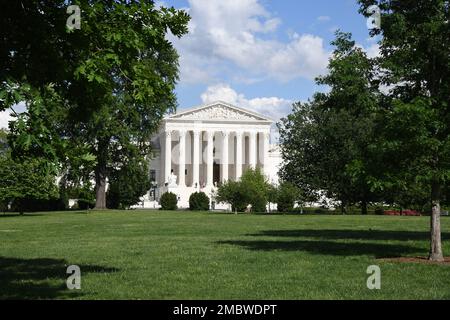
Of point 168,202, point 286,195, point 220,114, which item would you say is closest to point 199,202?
point 168,202

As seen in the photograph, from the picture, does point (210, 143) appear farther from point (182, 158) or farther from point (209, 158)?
point (182, 158)

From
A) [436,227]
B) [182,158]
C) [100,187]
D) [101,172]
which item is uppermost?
[182,158]

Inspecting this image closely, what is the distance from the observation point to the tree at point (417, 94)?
14.9 meters

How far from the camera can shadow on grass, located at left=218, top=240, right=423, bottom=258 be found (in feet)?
57.2

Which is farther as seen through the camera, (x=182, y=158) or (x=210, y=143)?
(x=210, y=143)

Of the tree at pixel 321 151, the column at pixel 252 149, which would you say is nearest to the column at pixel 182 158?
the column at pixel 252 149

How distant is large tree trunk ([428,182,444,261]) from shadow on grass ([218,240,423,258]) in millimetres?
1425

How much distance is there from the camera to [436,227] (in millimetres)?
15797

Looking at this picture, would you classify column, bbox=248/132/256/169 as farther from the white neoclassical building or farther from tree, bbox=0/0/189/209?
tree, bbox=0/0/189/209

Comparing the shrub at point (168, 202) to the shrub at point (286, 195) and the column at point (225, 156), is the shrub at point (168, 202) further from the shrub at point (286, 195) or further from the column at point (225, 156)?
the column at point (225, 156)

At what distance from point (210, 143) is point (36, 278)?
90742 millimetres

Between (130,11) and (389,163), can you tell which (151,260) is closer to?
(389,163)

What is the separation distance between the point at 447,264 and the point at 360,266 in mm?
2124

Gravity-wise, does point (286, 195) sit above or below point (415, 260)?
above
